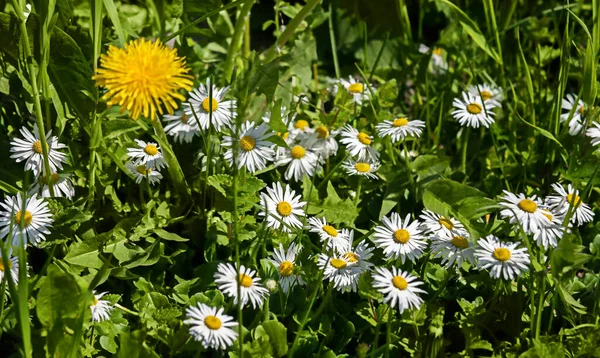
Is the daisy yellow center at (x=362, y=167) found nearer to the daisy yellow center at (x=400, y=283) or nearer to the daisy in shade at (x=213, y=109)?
the daisy in shade at (x=213, y=109)

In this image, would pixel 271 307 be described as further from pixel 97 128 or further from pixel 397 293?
pixel 97 128

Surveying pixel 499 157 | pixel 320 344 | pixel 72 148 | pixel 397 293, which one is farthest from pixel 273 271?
pixel 499 157

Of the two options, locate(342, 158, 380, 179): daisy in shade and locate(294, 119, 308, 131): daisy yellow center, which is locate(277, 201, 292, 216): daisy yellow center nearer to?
locate(342, 158, 380, 179): daisy in shade

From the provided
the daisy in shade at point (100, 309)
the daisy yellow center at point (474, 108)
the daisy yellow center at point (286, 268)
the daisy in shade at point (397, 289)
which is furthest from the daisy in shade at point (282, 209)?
the daisy yellow center at point (474, 108)

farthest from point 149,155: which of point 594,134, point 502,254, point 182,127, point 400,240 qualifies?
point 594,134

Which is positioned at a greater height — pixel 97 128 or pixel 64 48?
pixel 64 48

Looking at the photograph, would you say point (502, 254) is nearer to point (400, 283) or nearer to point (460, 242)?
point (460, 242)

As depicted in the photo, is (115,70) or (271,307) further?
(271,307)

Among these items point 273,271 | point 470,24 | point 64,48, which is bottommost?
point 273,271
